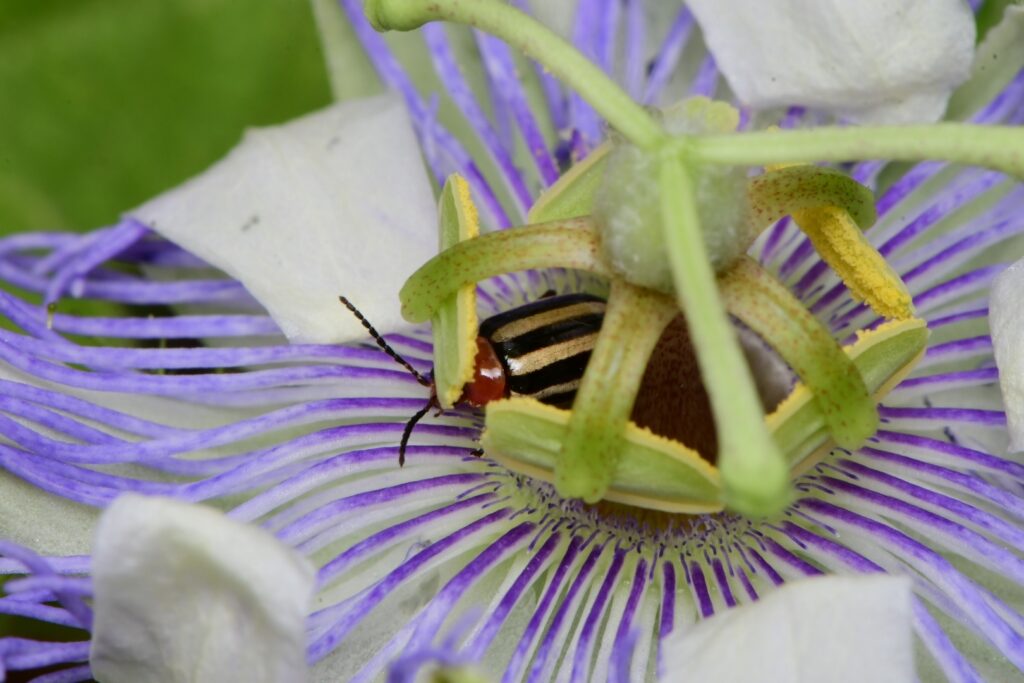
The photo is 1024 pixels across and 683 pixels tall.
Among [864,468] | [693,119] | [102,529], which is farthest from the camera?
[864,468]

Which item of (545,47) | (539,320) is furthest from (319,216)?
(545,47)

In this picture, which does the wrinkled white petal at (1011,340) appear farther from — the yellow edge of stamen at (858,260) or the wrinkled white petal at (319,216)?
the wrinkled white petal at (319,216)

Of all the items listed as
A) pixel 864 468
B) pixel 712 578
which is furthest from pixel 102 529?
pixel 864 468

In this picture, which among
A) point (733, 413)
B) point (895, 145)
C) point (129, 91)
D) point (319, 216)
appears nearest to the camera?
point (733, 413)

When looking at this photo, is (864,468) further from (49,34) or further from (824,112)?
A: (49,34)

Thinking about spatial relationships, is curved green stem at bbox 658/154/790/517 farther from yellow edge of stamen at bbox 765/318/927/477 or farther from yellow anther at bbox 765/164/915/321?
yellow anther at bbox 765/164/915/321

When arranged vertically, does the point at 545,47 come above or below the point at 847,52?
below

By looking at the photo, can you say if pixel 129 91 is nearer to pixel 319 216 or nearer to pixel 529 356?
pixel 319 216

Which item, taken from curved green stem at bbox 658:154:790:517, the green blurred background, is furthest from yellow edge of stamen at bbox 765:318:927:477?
the green blurred background
